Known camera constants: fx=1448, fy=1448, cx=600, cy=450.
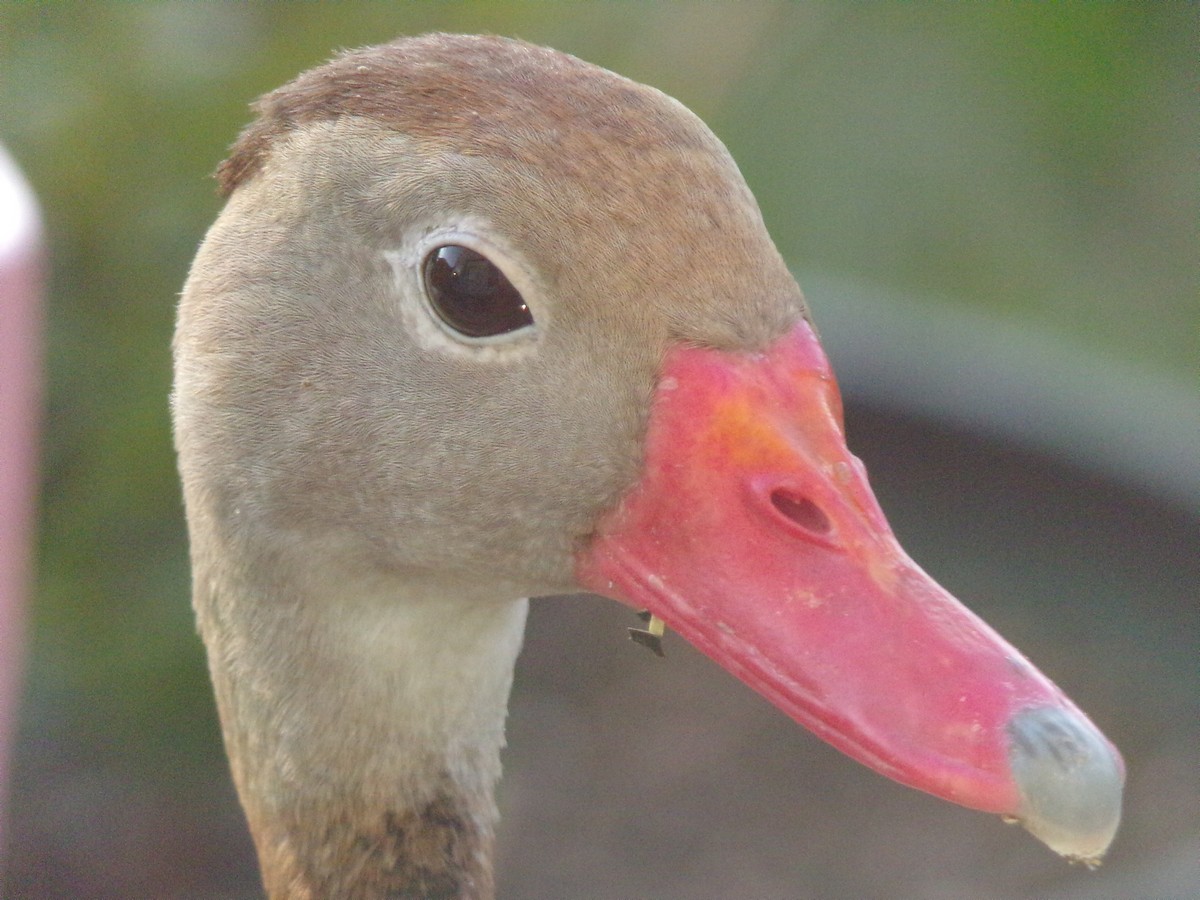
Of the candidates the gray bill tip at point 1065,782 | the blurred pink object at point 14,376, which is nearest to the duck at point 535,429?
the gray bill tip at point 1065,782

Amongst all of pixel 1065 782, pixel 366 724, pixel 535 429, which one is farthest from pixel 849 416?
pixel 1065 782

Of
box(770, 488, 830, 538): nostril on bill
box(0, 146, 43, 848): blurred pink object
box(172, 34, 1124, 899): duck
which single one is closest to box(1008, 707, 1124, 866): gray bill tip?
box(172, 34, 1124, 899): duck

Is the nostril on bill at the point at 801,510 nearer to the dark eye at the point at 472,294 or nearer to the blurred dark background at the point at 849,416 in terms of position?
the dark eye at the point at 472,294

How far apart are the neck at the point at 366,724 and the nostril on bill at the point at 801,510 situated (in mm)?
380

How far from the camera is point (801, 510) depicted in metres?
1.37

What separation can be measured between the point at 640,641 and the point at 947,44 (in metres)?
3.28

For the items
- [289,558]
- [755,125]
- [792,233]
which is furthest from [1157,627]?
[289,558]

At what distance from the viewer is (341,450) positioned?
151 centimetres

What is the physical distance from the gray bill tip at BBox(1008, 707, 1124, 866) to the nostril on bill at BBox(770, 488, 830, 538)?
0.24 m

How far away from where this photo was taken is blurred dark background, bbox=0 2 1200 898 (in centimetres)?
272

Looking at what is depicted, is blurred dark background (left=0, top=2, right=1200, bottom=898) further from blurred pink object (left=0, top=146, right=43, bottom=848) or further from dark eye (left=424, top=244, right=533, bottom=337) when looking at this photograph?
dark eye (left=424, top=244, right=533, bottom=337)

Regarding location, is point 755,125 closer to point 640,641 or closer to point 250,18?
point 250,18

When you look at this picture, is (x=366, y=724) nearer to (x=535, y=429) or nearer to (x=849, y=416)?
(x=535, y=429)

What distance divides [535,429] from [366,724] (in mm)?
456
